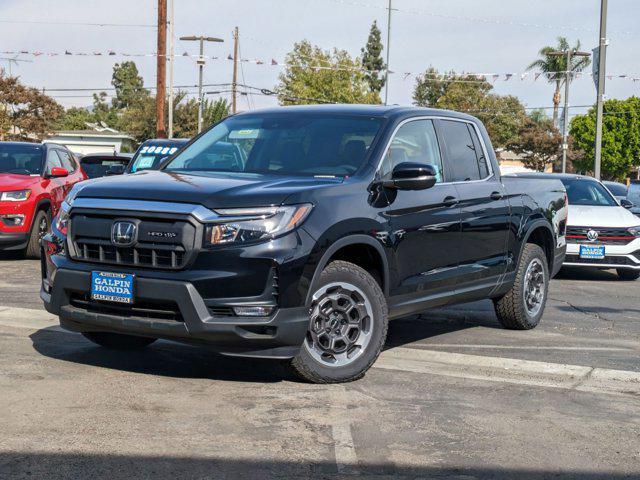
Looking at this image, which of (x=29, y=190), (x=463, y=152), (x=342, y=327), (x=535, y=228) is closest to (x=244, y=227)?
(x=342, y=327)

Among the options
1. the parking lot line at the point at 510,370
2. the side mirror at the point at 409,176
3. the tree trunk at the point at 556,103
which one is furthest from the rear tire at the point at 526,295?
the tree trunk at the point at 556,103

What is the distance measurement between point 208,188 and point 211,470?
209 cm

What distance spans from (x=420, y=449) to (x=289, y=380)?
1.65 meters

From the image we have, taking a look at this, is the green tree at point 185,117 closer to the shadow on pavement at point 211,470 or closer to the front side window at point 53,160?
the front side window at point 53,160

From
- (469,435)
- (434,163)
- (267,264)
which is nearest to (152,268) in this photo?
(267,264)

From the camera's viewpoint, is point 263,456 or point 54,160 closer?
point 263,456

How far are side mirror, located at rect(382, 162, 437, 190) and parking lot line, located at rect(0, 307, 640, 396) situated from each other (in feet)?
4.20

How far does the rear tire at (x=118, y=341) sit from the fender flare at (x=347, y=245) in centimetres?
168

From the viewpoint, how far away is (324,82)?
64.2 m

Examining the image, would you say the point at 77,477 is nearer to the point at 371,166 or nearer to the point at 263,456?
the point at 263,456

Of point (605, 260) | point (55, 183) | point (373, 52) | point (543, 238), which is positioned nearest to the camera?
point (543, 238)

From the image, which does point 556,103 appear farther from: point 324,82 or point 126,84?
point 126,84

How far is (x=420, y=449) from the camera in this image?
4.87 meters

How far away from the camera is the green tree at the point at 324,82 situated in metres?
63.3
